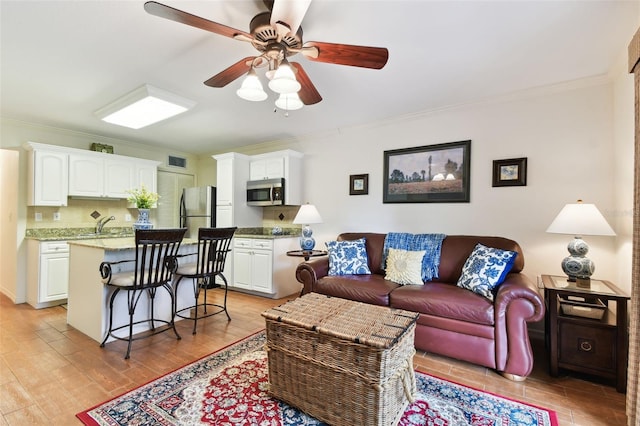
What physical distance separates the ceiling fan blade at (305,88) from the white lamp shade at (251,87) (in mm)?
277

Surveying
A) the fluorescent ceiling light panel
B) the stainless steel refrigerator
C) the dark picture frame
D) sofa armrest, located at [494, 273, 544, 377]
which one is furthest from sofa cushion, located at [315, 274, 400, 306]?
the stainless steel refrigerator

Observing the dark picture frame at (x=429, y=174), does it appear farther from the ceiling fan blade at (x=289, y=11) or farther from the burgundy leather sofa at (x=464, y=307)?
the ceiling fan blade at (x=289, y=11)

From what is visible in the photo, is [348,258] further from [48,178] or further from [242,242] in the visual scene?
[48,178]

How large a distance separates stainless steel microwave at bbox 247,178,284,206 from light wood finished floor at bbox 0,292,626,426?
6.63 ft

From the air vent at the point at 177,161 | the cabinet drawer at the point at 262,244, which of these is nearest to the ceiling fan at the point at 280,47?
the cabinet drawer at the point at 262,244

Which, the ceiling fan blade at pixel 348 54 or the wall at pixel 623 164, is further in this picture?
the wall at pixel 623 164

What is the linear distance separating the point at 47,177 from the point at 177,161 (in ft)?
6.76

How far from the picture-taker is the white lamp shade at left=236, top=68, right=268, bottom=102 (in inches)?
75.5

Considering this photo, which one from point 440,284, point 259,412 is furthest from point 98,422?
point 440,284

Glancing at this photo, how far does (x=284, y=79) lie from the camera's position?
68.4 inches

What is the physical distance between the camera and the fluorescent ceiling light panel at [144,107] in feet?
9.57

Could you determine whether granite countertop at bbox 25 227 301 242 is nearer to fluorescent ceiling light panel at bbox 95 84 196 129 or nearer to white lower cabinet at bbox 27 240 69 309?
white lower cabinet at bbox 27 240 69 309

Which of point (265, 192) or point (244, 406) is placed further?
point (265, 192)

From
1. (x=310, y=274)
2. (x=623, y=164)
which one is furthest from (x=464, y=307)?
(x=623, y=164)
